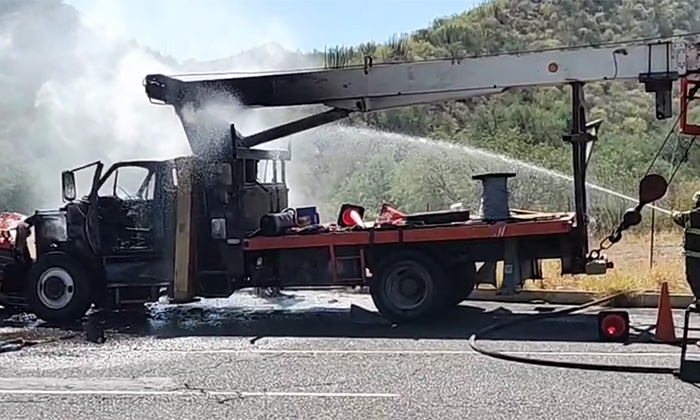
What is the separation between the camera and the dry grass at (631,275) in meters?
13.9

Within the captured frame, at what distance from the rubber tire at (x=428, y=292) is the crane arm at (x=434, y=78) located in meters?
2.02

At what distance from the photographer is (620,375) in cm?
867

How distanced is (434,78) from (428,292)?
2591 mm

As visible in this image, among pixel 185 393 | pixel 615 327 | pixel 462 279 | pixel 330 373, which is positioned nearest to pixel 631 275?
pixel 462 279

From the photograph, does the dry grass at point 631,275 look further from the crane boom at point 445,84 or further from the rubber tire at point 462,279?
the crane boom at point 445,84

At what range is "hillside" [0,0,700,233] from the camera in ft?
72.0

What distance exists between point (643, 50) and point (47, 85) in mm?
29535

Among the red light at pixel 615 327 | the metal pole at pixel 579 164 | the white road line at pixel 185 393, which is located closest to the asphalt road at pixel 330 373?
the white road line at pixel 185 393

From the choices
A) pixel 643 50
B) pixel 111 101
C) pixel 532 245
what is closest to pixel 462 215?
pixel 532 245

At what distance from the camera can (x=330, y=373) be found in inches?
356

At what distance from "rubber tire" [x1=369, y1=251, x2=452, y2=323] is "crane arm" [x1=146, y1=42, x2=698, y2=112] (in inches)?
79.6

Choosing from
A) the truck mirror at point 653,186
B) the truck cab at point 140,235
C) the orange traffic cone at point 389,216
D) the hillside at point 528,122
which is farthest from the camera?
the hillside at point 528,122

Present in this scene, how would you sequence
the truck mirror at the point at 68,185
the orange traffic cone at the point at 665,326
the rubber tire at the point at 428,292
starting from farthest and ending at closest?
1. the truck mirror at the point at 68,185
2. the rubber tire at the point at 428,292
3. the orange traffic cone at the point at 665,326

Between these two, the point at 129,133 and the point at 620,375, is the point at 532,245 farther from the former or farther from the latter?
the point at 129,133
